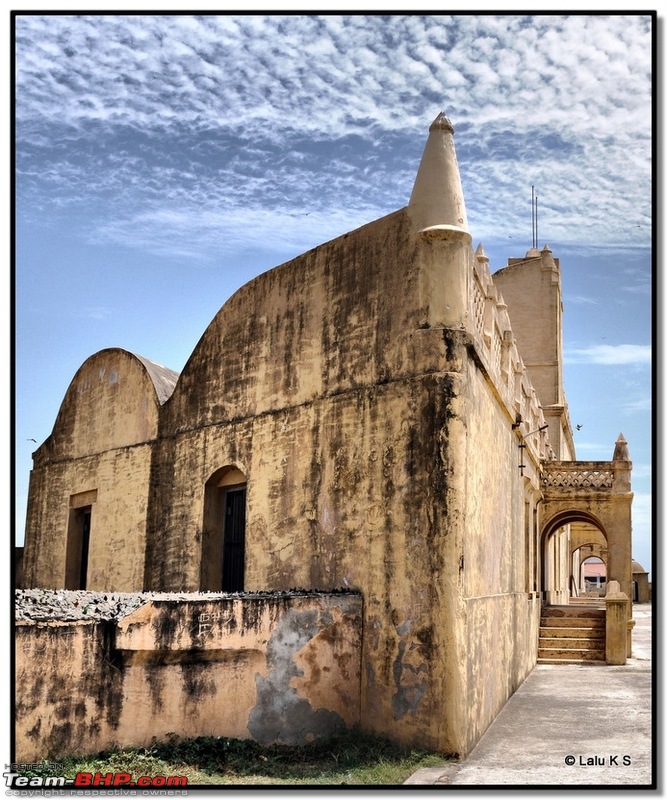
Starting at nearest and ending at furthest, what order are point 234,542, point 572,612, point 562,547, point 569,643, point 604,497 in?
1. point 234,542
2. point 569,643
3. point 572,612
4. point 604,497
5. point 562,547

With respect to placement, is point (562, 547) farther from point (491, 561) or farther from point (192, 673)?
point (192, 673)

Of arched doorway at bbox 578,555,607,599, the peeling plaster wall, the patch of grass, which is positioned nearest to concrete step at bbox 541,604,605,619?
the peeling plaster wall

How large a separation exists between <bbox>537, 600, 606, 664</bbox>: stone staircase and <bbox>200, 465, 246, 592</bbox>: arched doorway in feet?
24.6

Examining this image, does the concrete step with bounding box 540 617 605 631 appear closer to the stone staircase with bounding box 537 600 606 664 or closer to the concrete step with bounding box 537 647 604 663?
the stone staircase with bounding box 537 600 606 664

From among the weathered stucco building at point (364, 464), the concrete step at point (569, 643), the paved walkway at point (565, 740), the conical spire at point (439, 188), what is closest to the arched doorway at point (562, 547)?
the concrete step at point (569, 643)

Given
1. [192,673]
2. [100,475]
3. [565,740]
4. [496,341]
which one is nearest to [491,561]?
[565,740]

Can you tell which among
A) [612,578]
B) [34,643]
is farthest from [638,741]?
[612,578]

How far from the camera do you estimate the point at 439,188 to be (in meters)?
9.66

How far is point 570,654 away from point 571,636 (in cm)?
68

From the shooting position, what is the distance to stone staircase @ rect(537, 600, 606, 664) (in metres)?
16.5

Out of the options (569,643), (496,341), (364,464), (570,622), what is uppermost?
(496,341)

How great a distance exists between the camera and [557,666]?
16.1 m

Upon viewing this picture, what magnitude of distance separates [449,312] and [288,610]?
3651 millimetres

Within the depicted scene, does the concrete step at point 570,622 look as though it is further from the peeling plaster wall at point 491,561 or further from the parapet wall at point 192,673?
the parapet wall at point 192,673
